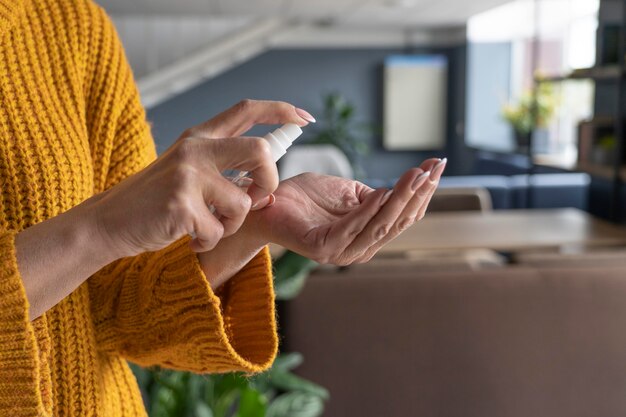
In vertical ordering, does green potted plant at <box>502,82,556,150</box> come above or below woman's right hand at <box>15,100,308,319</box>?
below

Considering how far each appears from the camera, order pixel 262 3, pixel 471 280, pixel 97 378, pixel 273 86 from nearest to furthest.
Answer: pixel 97 378, pixel 471 280, pixel 262 3, pixel 273 86

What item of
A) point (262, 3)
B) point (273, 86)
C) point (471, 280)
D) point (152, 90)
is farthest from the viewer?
point (273, 86)

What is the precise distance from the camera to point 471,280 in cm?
244

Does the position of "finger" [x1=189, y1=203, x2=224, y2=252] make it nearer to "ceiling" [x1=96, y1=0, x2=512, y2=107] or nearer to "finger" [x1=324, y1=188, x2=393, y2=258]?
"finger" [x1=324, y1=188, x2=393, y2=258]

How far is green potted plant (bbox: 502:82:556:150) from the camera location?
274 inches

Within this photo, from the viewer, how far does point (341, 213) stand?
0.68 meters

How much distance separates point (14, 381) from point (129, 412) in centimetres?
24

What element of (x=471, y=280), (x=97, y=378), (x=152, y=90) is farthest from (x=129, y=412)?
(x=152, y=90)

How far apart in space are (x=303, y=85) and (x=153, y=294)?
33.4 ft

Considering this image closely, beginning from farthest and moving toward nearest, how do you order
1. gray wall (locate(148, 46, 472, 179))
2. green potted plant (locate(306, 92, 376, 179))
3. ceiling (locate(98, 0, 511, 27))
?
gray wall (locate(148, 46, 472, 179)) → green potted plant (locate(306, 92, 376, 179)) → ceiling (locate(98, 0, 511, 27))

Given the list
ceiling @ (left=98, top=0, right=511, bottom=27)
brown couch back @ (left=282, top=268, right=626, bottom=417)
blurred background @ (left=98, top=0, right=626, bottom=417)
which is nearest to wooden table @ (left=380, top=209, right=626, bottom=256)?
blurred background @ (left=98, top=0, right=626, bottom=417)

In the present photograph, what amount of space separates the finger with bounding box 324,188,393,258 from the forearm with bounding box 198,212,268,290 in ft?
0.35

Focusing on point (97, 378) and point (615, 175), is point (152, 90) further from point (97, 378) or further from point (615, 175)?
point (97, 378)

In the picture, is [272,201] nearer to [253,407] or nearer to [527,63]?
[253,407]
